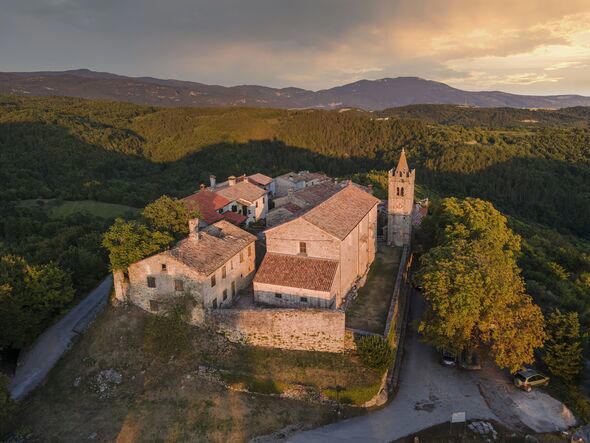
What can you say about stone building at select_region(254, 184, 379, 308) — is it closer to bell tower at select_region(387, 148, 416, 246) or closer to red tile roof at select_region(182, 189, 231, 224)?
bell tower at select_region(387, 148, 416, 246)

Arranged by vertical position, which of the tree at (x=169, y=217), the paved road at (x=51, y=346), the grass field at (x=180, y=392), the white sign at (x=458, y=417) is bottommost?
the paved road at (x=51, y=346)

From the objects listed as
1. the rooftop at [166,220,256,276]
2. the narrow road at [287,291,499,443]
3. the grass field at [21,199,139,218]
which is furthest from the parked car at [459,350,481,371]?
the grass field at [21,199,139,218]

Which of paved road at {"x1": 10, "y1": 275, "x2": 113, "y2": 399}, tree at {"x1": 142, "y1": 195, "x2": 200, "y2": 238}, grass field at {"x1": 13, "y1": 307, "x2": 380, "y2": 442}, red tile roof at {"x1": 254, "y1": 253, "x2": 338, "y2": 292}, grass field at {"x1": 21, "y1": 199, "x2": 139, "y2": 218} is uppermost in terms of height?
tree at {"x1": 142, "y1": 195, "x2": 200, "y2": 238}

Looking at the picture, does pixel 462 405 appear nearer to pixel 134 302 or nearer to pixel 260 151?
pixel 134 302

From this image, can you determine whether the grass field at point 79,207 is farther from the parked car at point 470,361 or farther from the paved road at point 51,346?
the parked car at point 470,361

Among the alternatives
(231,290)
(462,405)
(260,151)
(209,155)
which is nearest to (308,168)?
(260,151)

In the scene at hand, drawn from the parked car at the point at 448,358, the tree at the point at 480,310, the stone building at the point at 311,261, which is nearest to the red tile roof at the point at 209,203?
the stone building at the point at 311,261
